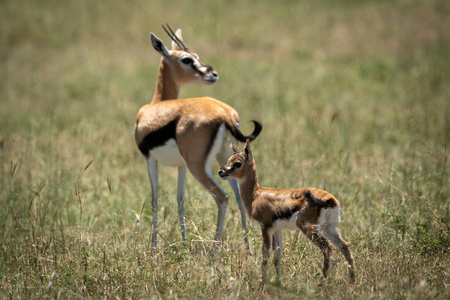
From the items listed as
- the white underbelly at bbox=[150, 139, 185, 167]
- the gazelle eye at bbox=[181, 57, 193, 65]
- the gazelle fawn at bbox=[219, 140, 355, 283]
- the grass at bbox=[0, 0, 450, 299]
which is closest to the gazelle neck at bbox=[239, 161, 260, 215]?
the gazelle fawn at bbox=[219, 140, 355, 283]

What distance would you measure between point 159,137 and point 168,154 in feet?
0.66

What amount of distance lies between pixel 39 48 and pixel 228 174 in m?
14.8

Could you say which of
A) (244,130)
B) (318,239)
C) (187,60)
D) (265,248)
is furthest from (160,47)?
(318,239)

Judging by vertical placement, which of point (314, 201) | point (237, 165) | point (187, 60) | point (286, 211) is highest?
point (187, 60)

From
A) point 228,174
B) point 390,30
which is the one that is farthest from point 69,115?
point 390,30

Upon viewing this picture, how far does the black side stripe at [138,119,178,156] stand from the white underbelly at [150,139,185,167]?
41 millimetres

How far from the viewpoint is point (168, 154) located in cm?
515

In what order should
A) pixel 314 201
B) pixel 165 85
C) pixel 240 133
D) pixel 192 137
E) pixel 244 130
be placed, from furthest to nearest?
pixel 244 130 < pixel 165 85 < pixel 192 137 < pixel 240 133 < pixel 314 201

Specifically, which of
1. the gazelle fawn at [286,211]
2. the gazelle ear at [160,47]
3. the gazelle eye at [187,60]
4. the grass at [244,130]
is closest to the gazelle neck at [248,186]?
the gazelle fawn at [286,211]

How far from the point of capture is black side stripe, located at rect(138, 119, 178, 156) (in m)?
4.99

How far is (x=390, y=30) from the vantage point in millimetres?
16406

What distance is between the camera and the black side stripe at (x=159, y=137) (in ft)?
16.4

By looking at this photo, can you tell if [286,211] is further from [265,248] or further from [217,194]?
[217,194]

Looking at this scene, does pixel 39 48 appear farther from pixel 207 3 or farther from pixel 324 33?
pixel 324 33
